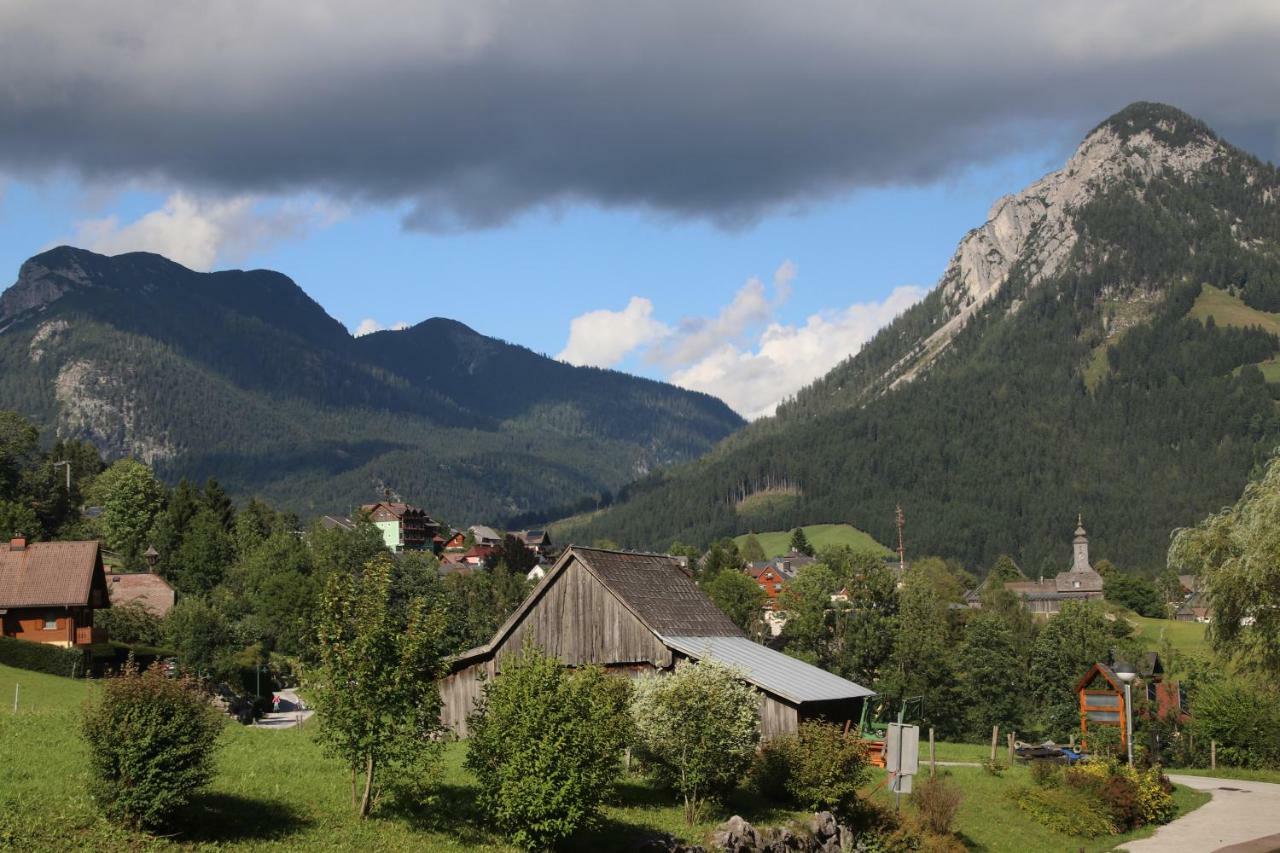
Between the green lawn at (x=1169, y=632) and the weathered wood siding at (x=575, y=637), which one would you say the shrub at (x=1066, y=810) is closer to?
the weathered wood siding at (x=575, y=637)

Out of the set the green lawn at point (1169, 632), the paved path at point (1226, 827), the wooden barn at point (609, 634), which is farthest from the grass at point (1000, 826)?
the green lawn at point (1169, 632)

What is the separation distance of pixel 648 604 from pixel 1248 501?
750 inches

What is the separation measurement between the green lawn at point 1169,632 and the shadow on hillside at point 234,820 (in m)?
95.5

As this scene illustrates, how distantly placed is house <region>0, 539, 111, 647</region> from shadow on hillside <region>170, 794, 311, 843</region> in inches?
1466

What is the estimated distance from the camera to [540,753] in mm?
26297

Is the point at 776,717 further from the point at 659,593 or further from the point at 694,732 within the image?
the point at 694,732

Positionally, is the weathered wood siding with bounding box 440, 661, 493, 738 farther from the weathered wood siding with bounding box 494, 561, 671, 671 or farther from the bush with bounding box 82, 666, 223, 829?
the bush with bounding box 82, 666, 223, 829

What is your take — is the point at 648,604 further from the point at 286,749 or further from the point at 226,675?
the point at 226,675

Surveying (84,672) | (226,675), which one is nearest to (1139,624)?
(226,675)

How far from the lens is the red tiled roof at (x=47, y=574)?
191 feet

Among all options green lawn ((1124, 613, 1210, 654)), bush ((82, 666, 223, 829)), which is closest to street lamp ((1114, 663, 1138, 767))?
bush ((82, 666, 223, 829))

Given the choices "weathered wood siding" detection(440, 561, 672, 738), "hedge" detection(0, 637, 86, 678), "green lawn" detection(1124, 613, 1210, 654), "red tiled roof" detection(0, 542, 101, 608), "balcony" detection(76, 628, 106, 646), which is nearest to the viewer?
"weathered wood siding" detection(440, 561, 672, 738)

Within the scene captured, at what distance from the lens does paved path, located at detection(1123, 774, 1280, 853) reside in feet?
119

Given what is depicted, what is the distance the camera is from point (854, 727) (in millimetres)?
45250
